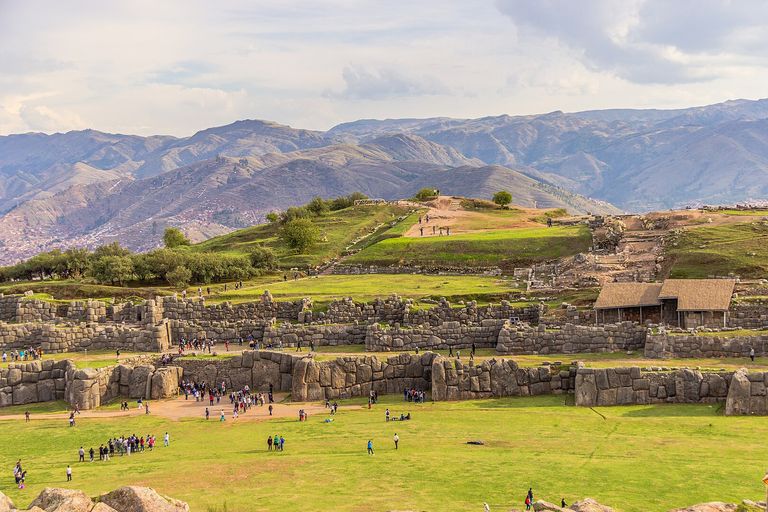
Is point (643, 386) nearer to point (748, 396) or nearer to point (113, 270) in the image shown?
point (748, 396)

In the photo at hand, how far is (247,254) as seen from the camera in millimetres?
97188

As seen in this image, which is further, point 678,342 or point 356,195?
point 356,195

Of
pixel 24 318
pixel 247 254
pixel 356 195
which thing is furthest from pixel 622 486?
pixel 356 195

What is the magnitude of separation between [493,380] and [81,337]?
1325 inches

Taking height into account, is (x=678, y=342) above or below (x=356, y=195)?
below

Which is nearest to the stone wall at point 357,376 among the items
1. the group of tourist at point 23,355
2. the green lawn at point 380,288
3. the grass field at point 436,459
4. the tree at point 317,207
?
the grass field at point 436,459

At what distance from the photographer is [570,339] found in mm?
55031

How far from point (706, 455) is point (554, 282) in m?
34.9

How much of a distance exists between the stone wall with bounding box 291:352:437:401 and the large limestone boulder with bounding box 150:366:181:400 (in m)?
9.01

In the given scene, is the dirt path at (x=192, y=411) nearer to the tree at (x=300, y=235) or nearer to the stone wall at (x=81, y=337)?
the stone wall at (x=81, y=337)

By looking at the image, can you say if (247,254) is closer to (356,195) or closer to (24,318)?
(24,318)

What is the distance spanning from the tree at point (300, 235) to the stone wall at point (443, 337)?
137 feet

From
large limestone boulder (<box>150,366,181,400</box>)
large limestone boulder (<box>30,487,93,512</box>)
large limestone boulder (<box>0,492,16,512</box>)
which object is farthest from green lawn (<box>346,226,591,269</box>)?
large limestone boulder (<box>0,492,16,512</box>)

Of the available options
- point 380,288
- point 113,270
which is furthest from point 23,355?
point 380,288
